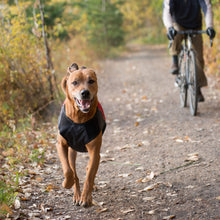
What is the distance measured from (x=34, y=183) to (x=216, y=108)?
4284 mm

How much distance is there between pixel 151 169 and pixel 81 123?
146 centimetres

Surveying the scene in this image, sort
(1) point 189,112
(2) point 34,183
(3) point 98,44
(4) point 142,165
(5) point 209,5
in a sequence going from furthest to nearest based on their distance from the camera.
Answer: (3) point 98,44 < (1) point 189,112 < (5) point 209,5 < (4) point 142,165 < (2) point 34,183

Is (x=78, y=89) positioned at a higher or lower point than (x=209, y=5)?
lower

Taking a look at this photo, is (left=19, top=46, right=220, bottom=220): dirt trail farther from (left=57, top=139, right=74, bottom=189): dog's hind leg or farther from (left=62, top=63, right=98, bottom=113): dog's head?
(left=62, top=63, right=98, bottom=113): dog's head

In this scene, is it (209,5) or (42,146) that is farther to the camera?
(209,5)

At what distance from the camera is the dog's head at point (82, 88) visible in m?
3.03

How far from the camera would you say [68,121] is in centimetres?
324

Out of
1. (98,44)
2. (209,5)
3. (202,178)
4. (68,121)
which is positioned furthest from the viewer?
(98,44)

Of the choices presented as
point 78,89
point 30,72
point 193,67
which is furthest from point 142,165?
point 30,72

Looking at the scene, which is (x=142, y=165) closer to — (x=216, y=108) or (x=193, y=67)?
(x=193, y=67)

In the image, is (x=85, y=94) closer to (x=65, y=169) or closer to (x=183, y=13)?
(x=65, y=169)

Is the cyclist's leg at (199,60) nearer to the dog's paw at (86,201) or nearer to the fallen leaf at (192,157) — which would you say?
the fallen leaf at (192,157)

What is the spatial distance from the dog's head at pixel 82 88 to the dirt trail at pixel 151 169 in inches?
43.2

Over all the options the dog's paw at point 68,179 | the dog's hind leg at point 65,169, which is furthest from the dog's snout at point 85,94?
the dog's paw at point 68,179
